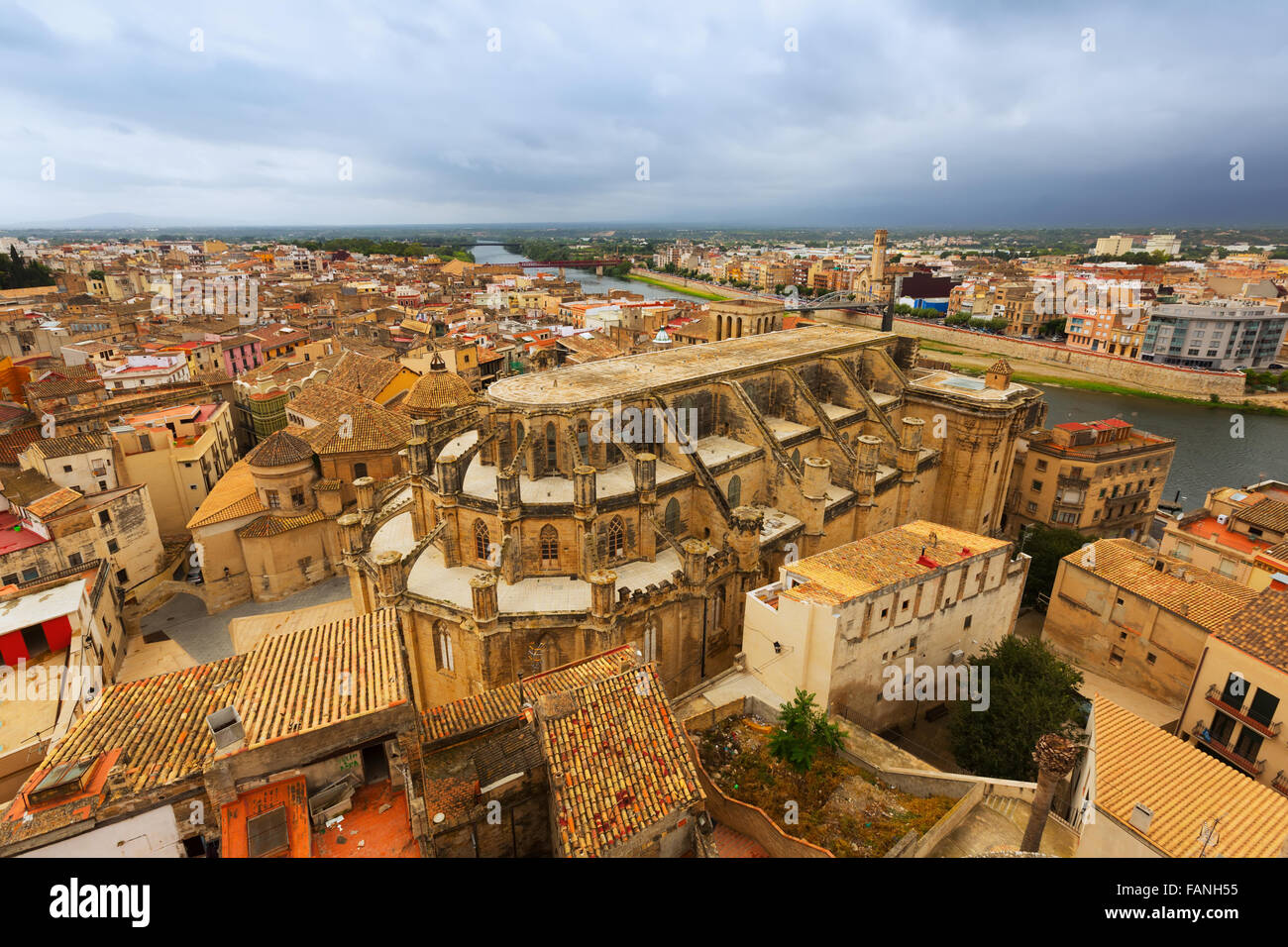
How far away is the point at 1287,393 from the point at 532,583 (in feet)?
351

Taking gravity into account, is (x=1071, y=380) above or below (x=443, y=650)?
below

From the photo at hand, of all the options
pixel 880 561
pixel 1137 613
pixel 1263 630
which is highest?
pixel 880 561

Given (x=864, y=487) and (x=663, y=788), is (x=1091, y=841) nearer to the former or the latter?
(x=663, y=788)

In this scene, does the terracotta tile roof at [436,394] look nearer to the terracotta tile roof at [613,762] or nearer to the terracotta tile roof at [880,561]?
the terracotta tile roof at [880,561]

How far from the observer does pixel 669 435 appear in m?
29.6

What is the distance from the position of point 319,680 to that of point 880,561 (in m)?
18.2

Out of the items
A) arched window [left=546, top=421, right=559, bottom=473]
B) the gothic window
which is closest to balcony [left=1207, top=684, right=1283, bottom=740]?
the gothic window

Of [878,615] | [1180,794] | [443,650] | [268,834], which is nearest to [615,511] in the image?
[443,650]

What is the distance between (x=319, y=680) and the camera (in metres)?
13.8

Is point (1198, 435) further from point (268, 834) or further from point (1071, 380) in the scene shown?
point (268, 834)

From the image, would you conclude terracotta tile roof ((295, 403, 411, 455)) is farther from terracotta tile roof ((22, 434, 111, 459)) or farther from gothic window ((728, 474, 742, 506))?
gothic window ((728, 474, 742, 506))

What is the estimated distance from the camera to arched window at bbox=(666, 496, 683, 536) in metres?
28.9
